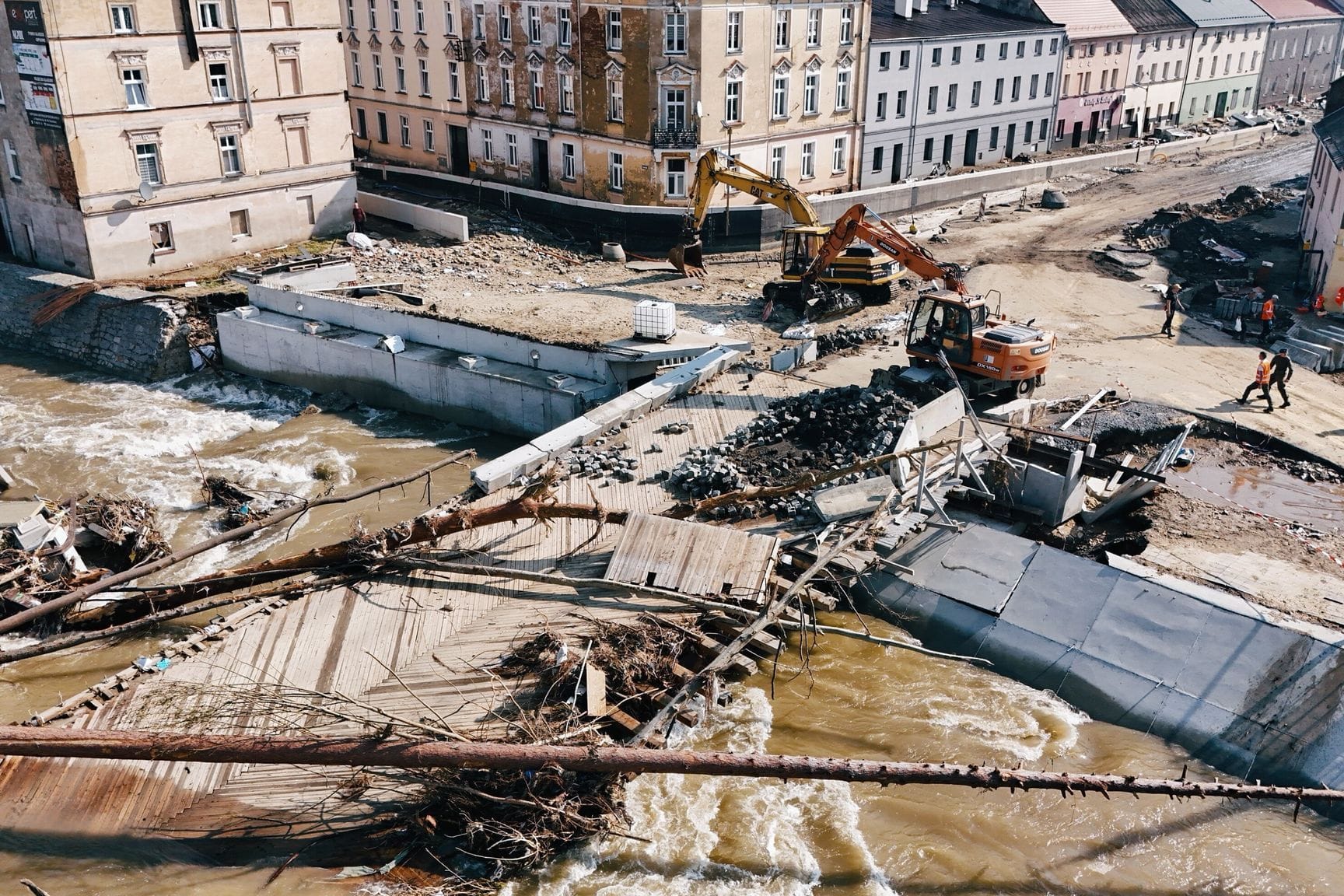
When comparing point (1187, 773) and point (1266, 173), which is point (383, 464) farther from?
point (1266, 173)

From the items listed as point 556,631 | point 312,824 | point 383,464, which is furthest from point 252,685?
point 383,464

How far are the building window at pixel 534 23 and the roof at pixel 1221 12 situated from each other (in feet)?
121

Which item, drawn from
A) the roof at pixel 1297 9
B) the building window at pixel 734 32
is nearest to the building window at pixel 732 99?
the building window at pixel 734 32

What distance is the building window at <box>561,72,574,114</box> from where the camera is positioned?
37.1 meters

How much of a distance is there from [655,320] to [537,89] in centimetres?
1627

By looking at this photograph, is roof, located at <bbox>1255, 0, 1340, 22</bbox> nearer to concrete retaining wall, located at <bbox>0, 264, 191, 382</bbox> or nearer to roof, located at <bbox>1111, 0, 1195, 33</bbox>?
roof, located at <bbox>1111, 0, 1195, 33</bbox>

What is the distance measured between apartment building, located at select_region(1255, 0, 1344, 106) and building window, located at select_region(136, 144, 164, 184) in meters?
59.5

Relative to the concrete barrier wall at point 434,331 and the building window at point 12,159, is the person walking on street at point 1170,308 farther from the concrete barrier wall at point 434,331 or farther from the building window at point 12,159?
the building window at point 12,159

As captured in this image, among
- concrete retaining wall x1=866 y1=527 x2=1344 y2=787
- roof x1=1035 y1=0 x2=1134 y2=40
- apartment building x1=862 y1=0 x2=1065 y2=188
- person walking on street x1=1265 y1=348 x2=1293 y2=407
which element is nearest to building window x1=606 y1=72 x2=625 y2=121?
apartment building x1=862 y1=0 x2=1065 y2=188

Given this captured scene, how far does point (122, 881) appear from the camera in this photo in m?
11.8

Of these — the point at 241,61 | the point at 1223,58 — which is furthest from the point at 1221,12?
the point at 241,61

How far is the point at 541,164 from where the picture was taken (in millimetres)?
39219

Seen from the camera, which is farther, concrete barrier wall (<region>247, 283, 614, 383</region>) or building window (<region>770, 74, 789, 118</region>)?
building window (<region>770, 74, 789, 118</region>)

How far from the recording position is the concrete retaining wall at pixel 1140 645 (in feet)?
45.2
